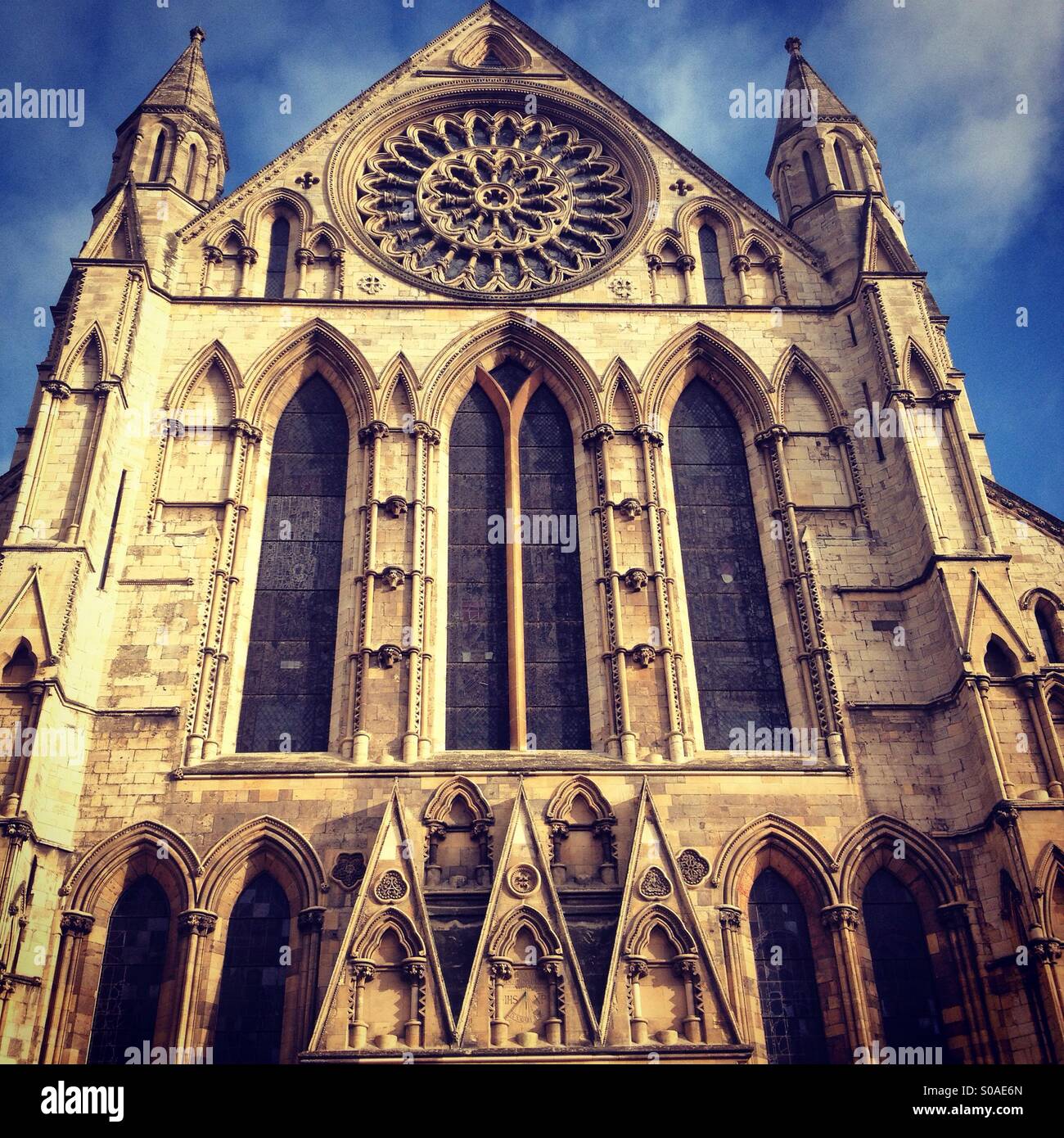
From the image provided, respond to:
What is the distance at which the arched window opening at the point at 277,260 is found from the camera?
67.2ft

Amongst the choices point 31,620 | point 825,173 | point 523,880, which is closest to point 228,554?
point 31,620

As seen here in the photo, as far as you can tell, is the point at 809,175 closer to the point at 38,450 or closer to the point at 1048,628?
the point at 1048,628

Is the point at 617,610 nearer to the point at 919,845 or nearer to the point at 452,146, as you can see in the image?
the point at 919,845

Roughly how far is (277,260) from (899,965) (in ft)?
48.2

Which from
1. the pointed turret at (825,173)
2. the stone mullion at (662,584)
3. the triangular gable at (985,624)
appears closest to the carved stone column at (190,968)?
the stone mullion at (662,584)

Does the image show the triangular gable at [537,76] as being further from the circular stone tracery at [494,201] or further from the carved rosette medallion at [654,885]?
the carved rosette medallion at [654,885]

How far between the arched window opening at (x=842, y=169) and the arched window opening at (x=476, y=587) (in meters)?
7.76

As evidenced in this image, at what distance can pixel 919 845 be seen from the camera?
14812mm

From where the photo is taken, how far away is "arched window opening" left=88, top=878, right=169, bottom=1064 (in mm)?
13508

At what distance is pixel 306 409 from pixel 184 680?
5.32 metres

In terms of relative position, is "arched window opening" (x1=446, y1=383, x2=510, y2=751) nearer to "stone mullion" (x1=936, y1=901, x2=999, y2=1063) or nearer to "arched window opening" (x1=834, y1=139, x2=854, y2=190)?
"stone mullion" (x1=936, y1=901, x2=999, y2=1063)

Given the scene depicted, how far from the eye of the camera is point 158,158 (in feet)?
70.8

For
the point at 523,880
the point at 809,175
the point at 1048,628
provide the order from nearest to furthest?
1. the point at 523,880
2. the point at 1048,628
3. the point at 809,175
